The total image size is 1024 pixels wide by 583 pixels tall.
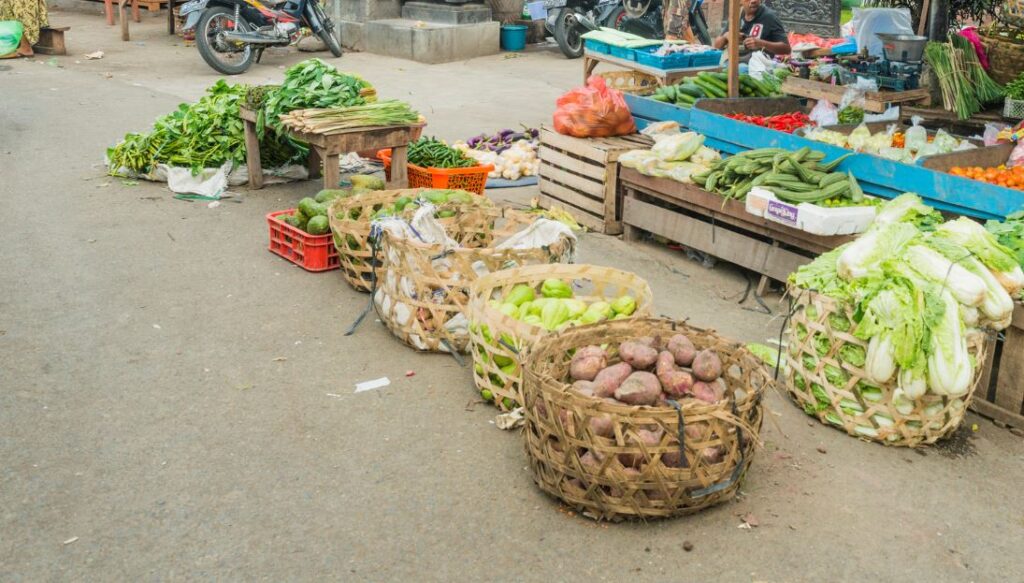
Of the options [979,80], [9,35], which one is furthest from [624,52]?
[9,35]

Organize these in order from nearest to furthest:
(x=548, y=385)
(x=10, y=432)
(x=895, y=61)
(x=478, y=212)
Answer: (x=548, y=385) → (x=10, y=432) → (x=478, y=212) → (x=895, y=61)

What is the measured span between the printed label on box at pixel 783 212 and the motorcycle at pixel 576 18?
10.9 meters

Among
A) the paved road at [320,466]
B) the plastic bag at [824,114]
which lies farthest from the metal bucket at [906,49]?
the paved road at [320,466]

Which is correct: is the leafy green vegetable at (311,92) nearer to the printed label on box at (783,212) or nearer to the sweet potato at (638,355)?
the printed label on box at (783,212)

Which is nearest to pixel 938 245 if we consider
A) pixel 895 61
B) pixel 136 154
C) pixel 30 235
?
pixel 895 61

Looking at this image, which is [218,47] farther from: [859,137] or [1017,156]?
[1017,156]

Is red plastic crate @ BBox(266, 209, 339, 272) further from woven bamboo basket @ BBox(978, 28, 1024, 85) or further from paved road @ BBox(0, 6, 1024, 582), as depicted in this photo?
woven bamboo basket @ BBox(978, 28, 1024, 85)

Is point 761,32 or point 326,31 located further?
point 326,31

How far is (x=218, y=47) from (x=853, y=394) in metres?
12.0

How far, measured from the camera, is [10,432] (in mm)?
4770

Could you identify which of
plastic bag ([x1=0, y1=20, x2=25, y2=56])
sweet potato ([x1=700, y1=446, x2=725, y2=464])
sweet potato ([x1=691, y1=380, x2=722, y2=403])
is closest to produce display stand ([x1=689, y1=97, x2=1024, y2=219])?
sweet potato ([x1=691, y1=380, x2=722, y2=403])

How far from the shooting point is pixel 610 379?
4172 mm

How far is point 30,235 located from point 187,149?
5.74 ft

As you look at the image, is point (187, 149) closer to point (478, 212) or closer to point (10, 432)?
point (478, 212)
